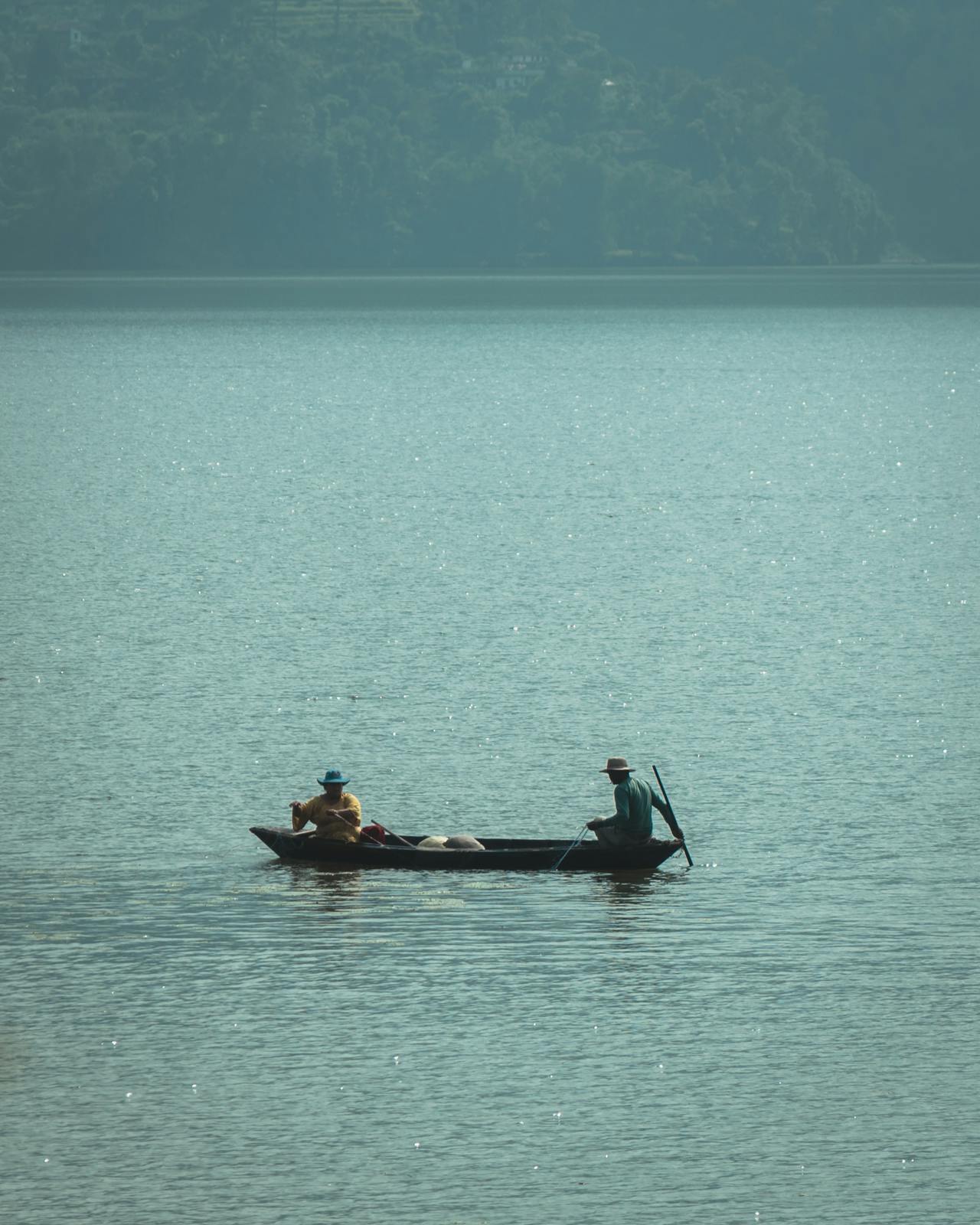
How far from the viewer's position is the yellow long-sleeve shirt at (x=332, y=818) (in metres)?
32.2

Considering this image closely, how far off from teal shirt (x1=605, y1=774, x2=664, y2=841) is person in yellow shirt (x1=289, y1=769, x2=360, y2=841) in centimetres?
338

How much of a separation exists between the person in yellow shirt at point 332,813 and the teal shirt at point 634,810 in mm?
3381

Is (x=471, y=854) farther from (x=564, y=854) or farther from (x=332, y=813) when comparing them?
(x=332, y=813)

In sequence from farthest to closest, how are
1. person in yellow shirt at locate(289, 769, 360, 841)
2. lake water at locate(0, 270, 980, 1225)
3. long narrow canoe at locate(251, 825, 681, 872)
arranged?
person in yellow shirt at locate(289, 769, 360, 841) → long narrow canoe at locate(251, 825, 681, 872) → lake water at locate(0, 270, 980, 1225)

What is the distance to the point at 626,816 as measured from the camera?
32062mm

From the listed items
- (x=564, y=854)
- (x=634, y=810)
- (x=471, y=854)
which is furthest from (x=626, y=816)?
(x=471, y=854)

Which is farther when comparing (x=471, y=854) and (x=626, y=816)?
(x=626, y=816)

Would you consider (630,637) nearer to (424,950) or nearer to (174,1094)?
(424,950)

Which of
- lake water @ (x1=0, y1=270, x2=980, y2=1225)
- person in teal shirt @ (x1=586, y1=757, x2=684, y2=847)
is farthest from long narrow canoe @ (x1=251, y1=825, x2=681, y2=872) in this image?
lake water @ (x1=0, y1=270, x2=980, y2=1225)

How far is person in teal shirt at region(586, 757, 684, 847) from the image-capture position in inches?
1260

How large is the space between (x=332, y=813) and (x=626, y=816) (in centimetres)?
387

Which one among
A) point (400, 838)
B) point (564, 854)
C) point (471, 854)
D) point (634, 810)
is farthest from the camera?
point (400, 838)

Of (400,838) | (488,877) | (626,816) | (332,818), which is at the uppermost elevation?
(626,816)

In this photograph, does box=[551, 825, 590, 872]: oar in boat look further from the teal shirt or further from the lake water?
the teal shirt
